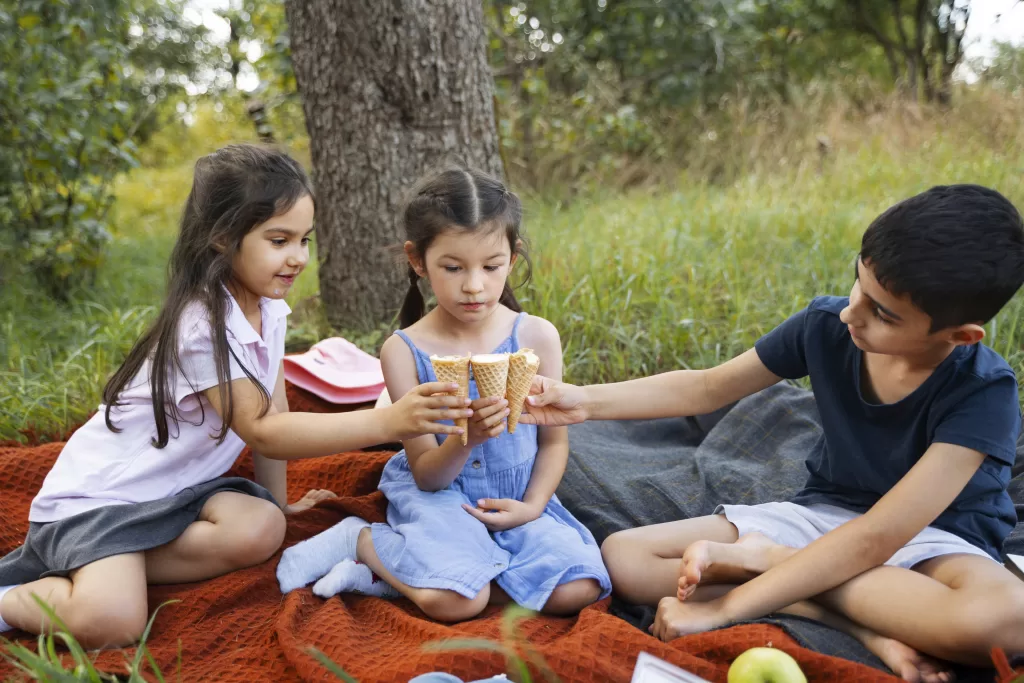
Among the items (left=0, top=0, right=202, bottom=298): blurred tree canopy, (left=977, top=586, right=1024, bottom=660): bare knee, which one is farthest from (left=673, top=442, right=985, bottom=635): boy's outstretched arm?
(left=0, top=0, right=202, bottom=298): blurred tree canopy

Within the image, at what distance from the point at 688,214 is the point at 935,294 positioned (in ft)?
10.7

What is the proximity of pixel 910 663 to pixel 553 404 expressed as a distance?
1.11 metres

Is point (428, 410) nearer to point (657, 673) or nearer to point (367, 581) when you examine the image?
point (367, 581)

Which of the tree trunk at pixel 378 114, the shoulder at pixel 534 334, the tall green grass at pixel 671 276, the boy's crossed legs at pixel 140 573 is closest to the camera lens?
the boy's crossed legs at pixel 140 573

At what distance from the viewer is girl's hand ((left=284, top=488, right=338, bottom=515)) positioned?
2873 mm

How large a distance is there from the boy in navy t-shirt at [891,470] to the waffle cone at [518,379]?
17cm

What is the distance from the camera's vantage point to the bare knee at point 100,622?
2213 mm

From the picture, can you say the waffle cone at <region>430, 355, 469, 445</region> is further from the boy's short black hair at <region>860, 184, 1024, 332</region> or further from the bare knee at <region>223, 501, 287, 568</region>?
the boy's short black hair at <region>860, 184, 1024, 332</region>

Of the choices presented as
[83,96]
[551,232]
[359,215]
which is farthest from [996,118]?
[83,96]

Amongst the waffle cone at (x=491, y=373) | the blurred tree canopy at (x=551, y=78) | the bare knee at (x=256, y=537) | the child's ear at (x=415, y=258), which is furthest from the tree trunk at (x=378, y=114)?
the waffle cone at (x=491, y=373)

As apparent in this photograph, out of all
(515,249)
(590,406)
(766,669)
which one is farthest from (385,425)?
(766,669)

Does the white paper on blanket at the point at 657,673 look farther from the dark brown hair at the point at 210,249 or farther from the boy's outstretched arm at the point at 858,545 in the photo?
the dark brown hair at the point at 210,249

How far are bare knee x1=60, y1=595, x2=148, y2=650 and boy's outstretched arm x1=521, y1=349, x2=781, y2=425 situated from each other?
1.21 m

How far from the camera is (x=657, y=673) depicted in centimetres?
183
